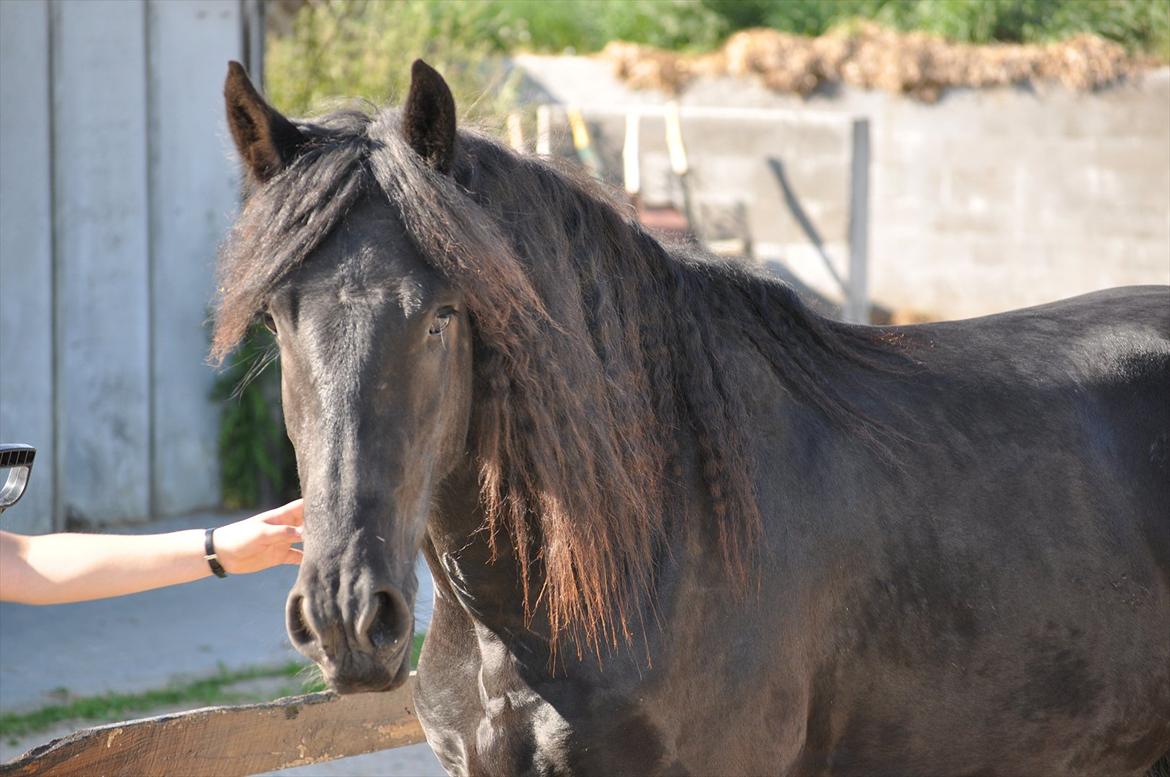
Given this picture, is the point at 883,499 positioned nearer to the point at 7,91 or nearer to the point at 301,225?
the point at 301,225

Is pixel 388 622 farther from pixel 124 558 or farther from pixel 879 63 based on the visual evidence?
pixel 879 63

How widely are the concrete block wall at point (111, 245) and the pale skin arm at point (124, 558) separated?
342 cm

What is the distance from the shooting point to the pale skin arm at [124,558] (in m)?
2.28

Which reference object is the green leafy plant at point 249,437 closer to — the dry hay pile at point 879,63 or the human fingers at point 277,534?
the human fingers at point 277,534

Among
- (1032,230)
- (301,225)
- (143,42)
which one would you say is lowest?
(1032,230)

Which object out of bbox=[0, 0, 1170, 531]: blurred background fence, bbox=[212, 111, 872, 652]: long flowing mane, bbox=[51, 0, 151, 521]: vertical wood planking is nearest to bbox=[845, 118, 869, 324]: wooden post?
bbox=[0, 0, 1170, 531]: blurred background fence

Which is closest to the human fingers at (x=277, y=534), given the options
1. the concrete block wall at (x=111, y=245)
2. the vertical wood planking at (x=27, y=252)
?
the concrete block wall at (x=111, y=245)

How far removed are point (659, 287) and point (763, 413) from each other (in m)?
0.30

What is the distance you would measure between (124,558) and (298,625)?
2.50ft

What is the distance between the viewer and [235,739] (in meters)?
2.72

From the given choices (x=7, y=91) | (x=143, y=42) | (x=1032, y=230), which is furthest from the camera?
(x=1032, y=230)

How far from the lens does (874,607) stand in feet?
7.45

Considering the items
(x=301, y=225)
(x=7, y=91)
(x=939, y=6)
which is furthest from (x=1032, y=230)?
(x=301, y=225)

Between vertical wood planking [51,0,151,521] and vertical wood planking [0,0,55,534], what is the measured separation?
0.09m
